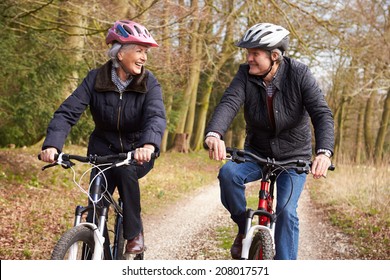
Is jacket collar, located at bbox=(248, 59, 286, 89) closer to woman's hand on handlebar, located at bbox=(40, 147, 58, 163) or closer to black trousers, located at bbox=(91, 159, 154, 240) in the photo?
black trousers, located at bbox=(91, 159, 154, 240)

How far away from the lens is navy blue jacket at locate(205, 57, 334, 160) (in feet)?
14.2

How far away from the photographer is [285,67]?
445 cm

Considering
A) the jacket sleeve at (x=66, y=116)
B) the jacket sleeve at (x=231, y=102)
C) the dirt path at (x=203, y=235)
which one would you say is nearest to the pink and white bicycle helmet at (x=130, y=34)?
the jacket sleeve at (x=66, y=116)

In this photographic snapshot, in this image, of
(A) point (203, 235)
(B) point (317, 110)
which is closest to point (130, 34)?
(B) point (317, 110)

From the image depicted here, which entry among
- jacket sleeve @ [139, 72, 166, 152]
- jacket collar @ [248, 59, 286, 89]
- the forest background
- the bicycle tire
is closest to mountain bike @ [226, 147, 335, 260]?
the bicycle tire

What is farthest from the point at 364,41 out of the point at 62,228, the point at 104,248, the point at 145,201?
the point at 104,248

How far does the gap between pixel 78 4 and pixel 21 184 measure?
10.9 ft

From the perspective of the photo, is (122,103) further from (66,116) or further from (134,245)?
(134,245)

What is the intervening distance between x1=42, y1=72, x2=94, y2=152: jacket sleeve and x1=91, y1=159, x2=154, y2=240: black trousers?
481 millimetres

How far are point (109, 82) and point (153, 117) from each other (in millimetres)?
441

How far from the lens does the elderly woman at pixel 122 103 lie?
4324mm

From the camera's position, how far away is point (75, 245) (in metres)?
3.62

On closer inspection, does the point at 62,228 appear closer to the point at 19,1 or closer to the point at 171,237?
the point at 171,237

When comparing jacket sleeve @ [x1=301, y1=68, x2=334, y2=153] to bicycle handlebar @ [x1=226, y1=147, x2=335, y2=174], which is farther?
jacket sleeve @ [x1=301, y1=68, x2=334, y2=153]
